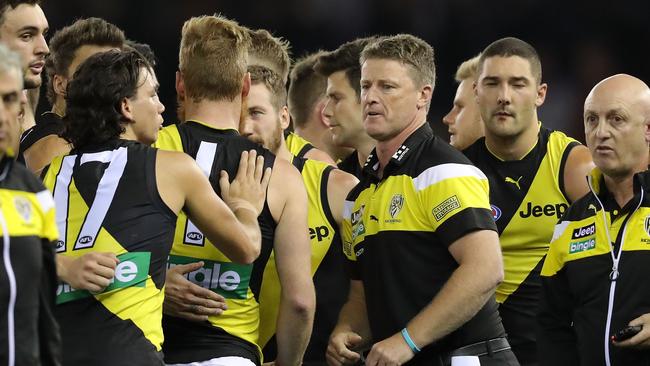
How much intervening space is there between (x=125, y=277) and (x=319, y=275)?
2139 millimetres

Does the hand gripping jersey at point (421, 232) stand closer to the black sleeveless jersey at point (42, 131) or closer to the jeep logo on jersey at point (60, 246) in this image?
the jeep logo on jersey at point (60, 246)

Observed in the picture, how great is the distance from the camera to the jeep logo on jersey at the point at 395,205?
4.84 meters

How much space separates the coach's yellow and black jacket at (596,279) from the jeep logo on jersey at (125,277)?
2112 millimetres

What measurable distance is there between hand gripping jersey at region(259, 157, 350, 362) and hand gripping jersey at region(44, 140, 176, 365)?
1263 millimetres

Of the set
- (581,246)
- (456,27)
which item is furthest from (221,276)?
(456,27)

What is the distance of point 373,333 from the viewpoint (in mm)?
5012

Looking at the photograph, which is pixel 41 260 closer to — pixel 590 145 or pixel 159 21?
pixel 590 145

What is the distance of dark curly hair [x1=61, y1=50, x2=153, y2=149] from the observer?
4207 mm

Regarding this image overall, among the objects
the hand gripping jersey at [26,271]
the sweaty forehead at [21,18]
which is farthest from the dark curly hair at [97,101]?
the sweaty forehead at [21,18]

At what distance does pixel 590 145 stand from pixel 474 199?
831mm

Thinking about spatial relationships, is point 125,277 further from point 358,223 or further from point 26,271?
point 358,223

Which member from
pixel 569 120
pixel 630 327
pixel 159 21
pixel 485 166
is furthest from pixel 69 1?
pixel 630 327

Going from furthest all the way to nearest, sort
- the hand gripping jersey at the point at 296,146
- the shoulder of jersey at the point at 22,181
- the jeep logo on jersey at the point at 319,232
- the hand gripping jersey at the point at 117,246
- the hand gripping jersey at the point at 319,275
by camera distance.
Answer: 1. the hand gripping jersey at the point at 296,146
2. the jeep logo on jersey at the point at 319,232
3. the hand gripping jersey at the point at 319,275
4. the hand gripping jersey at the point at 117,246
5. the shoulder of jersey at the point at 22,181

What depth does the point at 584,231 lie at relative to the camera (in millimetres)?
5098
